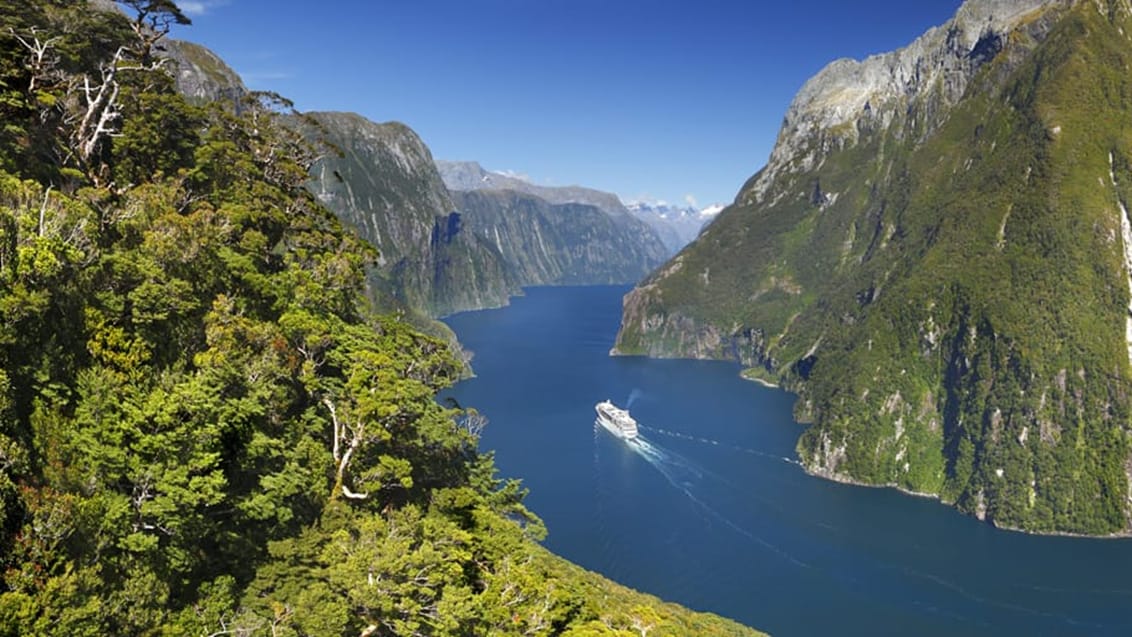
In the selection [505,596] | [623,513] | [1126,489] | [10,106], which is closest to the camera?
[505,596]

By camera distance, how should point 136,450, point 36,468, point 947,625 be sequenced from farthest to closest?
1. point 947,625
2. point 136,450
3. point 36,468

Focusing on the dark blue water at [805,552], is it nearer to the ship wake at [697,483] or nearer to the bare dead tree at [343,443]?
the ship wake at [697,483]

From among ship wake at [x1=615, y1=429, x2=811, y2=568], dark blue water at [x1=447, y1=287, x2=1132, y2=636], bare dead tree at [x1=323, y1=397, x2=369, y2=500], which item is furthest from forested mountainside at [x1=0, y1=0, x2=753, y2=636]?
ship wake at [x1=615, y1=429, x2=811, y2=568]

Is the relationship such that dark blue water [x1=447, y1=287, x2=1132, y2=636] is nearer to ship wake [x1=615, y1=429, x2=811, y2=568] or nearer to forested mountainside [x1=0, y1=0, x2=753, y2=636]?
ship wake [x1=615, y1=429, x2=811, y2=568]

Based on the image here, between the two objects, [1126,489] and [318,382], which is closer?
[318,382]

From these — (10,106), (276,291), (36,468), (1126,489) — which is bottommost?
(1126,489)

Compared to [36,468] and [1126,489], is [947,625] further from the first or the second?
[36,468]

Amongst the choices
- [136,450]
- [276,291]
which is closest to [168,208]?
[276,291]

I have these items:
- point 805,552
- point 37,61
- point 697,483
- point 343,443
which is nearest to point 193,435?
point 343,443
